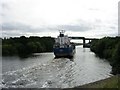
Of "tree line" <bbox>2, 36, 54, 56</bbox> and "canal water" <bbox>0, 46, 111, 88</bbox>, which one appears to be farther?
"tree line" <bbox>2, 36, 54, 56</bbox>

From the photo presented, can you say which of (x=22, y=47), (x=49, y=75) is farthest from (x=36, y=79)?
(x=22, y=47)

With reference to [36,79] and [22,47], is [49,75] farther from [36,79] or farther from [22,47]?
[22,47]

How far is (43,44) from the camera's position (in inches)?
6240

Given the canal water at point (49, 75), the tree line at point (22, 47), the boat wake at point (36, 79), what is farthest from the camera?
the tree line at point (22, 47)

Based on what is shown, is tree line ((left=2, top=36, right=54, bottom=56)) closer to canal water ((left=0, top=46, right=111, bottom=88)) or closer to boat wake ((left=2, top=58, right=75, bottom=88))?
canal water ((left=0, top=46, right=111, bottom=88))

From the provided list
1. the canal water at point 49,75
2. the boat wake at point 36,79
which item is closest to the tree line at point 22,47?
the canal water at point 49,75

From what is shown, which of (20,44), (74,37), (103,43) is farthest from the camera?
(74,37)

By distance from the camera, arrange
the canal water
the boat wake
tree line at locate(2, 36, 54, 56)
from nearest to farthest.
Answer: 1. the boat wake
2. the canal water
3. tree line at locate(2, 36, 54, 56)

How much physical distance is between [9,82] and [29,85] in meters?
3.42

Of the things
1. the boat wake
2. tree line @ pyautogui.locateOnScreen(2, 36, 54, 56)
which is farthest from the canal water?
tree line @ pyautogui.locateOnScreen(2, 36, 54, 56)

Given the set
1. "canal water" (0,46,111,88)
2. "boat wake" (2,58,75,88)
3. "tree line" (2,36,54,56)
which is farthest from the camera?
"tree line" (2,36,54,56)

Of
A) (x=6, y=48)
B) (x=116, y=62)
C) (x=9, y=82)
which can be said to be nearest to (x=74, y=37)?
(x=6, y=48)

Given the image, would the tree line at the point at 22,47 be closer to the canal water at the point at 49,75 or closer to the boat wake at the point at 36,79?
the canal water at the point at 49,75

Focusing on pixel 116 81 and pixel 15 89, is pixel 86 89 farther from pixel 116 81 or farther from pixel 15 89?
pixel 15 89
